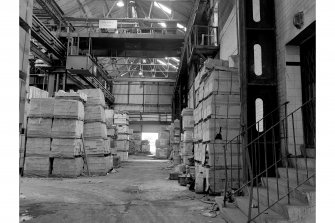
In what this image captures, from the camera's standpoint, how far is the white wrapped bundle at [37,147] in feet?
33.6

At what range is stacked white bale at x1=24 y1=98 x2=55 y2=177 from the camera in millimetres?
10188

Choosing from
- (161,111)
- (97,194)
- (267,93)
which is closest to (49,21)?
(97,194)

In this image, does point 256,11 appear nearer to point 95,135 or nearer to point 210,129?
point 210,129

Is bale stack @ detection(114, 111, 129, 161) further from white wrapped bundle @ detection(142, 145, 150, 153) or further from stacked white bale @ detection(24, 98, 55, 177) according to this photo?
stacked white bale @ detection(24, 98, 55, 177)

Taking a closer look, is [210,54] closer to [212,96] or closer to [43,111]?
[212,96]

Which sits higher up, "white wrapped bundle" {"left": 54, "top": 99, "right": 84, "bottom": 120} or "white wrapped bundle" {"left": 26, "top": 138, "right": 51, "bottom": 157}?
"white wrapped bundle" {"left": 54, "top": 99, "right": 84, "bottom": 120}

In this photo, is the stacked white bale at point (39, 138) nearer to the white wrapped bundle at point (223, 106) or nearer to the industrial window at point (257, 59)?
the white wrapped bundle at point (223, 106)

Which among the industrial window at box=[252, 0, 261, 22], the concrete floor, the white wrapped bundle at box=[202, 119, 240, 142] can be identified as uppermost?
the industrial window at box=[252, 0, 261, 22]

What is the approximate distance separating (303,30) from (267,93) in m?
1.51

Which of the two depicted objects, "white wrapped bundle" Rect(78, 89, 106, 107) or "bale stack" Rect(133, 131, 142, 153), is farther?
"bale stack" Rect(133, 131, 142, 153)

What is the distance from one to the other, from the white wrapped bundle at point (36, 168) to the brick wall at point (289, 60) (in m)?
8.16

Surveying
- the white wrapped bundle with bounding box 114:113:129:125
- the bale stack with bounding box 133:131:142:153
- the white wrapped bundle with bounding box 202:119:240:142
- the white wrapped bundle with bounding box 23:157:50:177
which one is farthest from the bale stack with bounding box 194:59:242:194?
the bale stack with bounding box 133:131:142:153

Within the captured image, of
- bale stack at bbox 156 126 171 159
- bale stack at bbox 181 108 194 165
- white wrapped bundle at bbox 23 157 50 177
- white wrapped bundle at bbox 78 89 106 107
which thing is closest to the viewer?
white wrapped bundle at bbox 23 157 50 177

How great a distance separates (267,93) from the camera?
6180 mm
